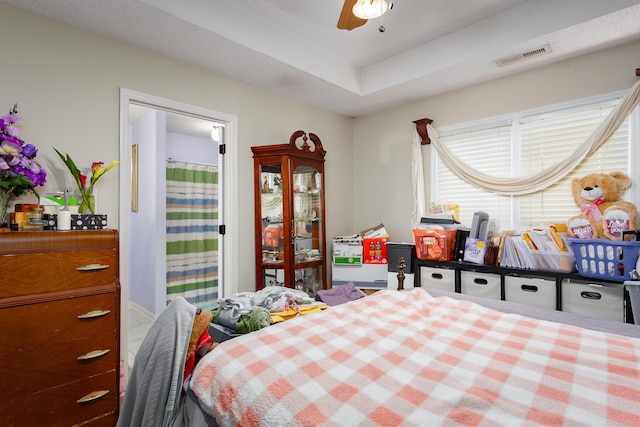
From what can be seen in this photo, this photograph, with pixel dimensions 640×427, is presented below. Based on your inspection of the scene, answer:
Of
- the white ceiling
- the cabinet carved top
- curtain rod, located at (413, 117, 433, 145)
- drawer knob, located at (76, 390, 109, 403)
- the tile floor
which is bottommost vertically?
the tile floor

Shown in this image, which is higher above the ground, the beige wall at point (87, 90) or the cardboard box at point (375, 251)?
the beige wall at point (87, 90)

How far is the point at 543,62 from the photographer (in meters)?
2.72

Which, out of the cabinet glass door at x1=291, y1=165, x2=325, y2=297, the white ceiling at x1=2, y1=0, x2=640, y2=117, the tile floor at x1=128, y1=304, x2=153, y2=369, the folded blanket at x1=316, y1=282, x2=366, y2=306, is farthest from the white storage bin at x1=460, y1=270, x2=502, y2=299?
the tile floor at x1=128, y1=304, x2=153, y2=369

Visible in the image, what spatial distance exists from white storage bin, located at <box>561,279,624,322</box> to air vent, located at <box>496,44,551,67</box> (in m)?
1.73

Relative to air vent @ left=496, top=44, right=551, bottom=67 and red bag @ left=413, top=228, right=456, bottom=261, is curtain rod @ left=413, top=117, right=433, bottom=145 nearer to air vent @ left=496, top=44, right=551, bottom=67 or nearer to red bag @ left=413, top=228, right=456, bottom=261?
air vent @ left=496, top=44, right=551, bottom=67

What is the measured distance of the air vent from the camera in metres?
2.47

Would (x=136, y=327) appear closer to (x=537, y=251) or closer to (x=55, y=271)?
(x=55, y=271)

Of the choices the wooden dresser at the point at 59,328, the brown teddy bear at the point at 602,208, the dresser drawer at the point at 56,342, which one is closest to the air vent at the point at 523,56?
the brown teddy bear at the point at 602,208

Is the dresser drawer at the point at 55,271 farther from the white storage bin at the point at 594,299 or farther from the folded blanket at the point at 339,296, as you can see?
the white storage bin at the point at 594,299

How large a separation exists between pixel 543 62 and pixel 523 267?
1.72 meters

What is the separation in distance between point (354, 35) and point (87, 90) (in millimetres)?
2049

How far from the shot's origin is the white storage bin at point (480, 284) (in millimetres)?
2656

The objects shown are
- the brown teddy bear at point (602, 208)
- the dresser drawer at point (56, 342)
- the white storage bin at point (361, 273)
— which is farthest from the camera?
the white storage bin at point (361, 273)

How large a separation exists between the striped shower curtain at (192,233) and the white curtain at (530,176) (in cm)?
273
